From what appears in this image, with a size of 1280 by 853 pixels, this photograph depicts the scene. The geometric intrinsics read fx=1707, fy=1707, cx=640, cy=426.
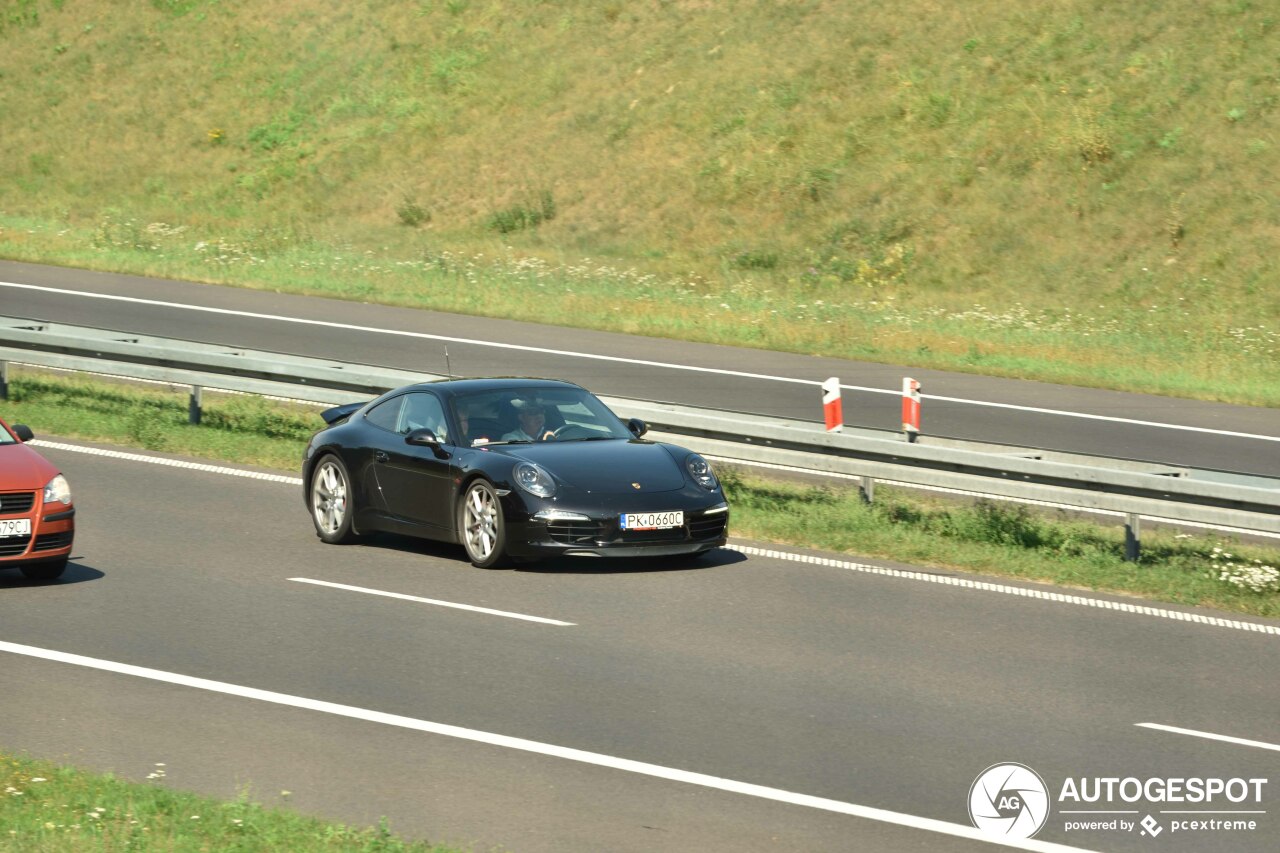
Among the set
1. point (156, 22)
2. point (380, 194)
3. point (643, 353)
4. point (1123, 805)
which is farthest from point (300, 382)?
point (156, 22)

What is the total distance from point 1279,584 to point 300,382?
34.3 feet

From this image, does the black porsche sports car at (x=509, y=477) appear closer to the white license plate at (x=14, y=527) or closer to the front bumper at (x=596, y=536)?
the front bumper at (x=596, y=536)

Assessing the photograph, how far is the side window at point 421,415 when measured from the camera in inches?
541

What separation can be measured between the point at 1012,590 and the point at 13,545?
23.5 feet

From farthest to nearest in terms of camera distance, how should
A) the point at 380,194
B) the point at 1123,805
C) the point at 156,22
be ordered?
the point at 156,22
the point at 380,194
the point at 1123,805

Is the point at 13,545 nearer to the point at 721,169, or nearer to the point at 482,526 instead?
the point at 482,526

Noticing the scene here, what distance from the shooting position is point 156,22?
51.5 m

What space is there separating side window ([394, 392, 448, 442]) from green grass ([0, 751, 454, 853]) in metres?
6.68

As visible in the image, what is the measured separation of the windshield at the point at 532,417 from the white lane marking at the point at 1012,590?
154cm

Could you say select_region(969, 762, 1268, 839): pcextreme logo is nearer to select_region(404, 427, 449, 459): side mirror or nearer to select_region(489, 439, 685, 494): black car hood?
select_region(489, 439, 685, 494): black car hood

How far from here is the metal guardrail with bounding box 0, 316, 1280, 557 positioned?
534 inches

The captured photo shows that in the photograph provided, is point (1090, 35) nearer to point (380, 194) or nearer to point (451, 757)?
point (380, 194)

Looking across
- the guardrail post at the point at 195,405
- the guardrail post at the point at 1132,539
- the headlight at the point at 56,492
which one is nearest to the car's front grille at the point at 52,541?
the headlight at the point at 56,492

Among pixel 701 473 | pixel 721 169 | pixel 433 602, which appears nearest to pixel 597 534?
pixel 701 473
